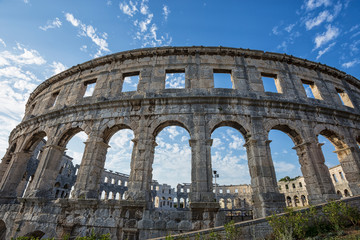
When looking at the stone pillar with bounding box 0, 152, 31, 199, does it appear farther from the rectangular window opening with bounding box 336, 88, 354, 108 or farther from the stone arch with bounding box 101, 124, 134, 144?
the rectangular window opening with bounding box 336, 88, 354, 108

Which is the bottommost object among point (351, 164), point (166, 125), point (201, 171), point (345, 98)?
point (201, 171)

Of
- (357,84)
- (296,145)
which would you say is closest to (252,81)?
(296,145)

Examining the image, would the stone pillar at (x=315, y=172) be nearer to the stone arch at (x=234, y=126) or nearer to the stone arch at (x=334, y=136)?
the stone arch at (x=334, y=136)

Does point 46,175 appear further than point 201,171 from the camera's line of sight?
Yes

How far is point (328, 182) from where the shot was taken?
7.71 meters

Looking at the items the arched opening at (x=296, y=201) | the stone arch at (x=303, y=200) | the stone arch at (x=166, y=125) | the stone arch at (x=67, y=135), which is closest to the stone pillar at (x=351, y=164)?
the stone arch at (x=166, y=125)

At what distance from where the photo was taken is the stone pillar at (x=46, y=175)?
8.23 metres

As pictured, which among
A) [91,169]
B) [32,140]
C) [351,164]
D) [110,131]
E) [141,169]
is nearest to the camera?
[141,169]

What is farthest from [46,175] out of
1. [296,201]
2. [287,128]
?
[296,201]

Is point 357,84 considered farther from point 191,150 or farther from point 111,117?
point 111,117

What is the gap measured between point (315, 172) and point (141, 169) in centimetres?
793

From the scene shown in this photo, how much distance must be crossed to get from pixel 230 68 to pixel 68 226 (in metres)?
11.2

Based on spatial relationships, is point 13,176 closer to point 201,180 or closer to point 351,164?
point 201,180

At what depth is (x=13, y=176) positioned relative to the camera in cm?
1030
